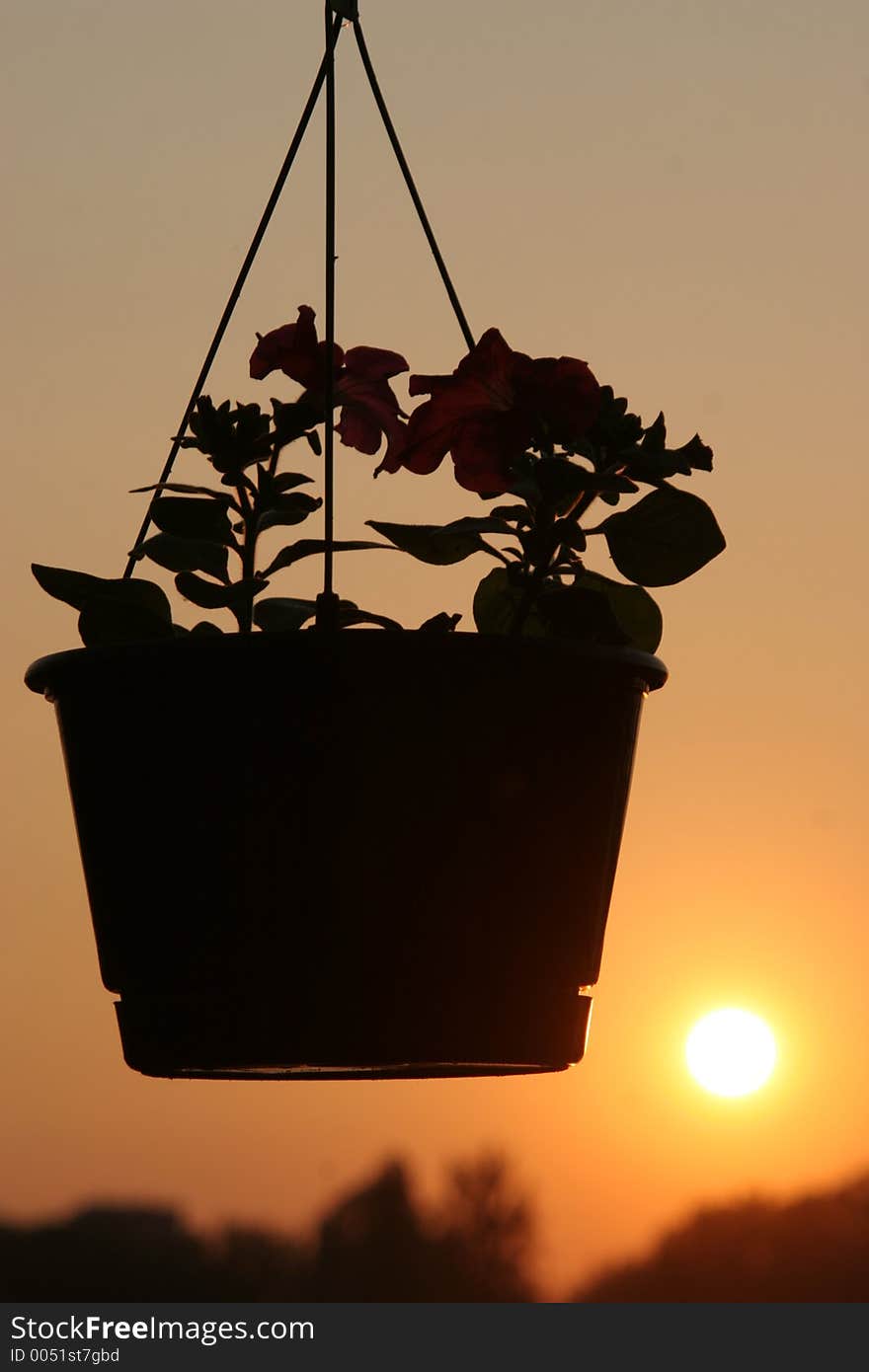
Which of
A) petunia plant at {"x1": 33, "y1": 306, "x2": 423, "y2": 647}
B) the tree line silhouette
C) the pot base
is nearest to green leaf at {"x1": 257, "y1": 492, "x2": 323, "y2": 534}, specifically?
petunia plant at {"x1": 33, "y1": 306, "x2": 423, "y2": 647}

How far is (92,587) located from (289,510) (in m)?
0.19

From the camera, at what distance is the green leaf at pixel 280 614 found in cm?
150

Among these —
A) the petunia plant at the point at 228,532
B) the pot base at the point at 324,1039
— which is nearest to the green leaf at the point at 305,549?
the petunia plant at the point at 228,532

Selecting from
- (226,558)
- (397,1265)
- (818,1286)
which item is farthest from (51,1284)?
(226,558)

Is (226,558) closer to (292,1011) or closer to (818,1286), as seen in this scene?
(292,1011)

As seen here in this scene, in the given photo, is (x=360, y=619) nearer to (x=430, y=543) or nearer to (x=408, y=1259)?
(x=430, y=543)

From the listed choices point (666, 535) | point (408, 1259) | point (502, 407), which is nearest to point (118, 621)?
point (502, 407)

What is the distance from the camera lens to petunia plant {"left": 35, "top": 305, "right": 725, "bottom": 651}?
57.6 inches

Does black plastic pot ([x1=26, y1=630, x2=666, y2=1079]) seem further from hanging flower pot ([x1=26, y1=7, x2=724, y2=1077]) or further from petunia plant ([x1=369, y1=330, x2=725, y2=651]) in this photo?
petunia plant ([x1=369, y1=330, x2=725, y2=651])

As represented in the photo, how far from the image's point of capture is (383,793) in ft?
4.35

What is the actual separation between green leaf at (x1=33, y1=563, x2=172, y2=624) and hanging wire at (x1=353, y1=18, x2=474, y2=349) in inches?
14.5

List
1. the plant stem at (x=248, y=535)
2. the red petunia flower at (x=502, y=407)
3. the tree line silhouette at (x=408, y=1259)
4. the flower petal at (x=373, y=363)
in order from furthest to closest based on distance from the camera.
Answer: the tree line silhouette at (x=408, y=1259), the flower petal at (x=373, y=363), the plant stem at (x=248, y=535), the red petunia flower at (x=502, y=407)

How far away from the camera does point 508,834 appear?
53.4 inches

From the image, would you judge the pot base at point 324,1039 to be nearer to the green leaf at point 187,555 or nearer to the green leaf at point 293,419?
the green leaf at point 187,555
